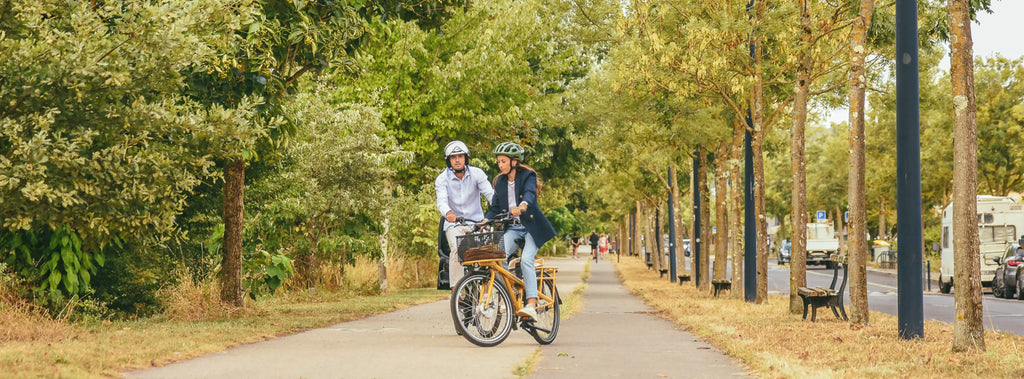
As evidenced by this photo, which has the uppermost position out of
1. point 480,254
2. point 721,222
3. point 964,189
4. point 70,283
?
point 721,222

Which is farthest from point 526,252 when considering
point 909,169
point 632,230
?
point 632,230

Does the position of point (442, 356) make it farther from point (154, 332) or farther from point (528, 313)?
point (154, 332)

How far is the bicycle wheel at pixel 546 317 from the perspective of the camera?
34.5 feet

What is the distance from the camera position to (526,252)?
10438 mm

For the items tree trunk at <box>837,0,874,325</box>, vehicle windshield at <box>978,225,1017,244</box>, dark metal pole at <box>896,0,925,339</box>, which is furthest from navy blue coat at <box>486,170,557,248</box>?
vehicle windshield at <box>978,225,1017,244</box>

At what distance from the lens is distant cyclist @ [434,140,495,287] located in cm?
1066

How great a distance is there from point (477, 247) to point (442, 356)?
3.74ft

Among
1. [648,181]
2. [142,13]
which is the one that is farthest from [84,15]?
[648,181]

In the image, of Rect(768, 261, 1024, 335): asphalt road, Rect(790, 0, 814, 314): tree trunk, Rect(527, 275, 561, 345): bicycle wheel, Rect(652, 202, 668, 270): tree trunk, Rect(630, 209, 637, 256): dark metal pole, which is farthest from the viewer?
Rect(630, 209, 637, 256): dark metal pole

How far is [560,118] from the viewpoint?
30.3 metres

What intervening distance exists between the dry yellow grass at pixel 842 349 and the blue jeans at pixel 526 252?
72.3 inches

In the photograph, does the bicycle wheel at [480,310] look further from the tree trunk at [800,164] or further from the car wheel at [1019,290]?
the car wheel at [1019,290]

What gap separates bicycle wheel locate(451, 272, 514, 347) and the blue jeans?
31 centimetres

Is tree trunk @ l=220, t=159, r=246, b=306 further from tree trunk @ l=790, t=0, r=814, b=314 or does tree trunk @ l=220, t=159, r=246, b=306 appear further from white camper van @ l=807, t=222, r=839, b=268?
white camper van @ l=807, t=222, r=839, b=268
